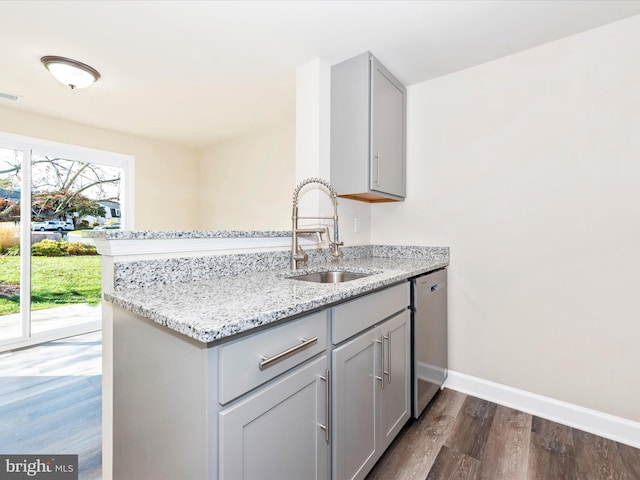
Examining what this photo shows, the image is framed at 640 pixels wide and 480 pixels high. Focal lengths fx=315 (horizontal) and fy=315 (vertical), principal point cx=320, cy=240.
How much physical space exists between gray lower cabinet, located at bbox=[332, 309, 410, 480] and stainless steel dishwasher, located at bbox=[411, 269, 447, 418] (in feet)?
0.29

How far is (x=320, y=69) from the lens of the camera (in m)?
2.13

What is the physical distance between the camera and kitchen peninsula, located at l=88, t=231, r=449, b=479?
0.77 metres

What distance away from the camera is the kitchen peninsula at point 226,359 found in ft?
2.53

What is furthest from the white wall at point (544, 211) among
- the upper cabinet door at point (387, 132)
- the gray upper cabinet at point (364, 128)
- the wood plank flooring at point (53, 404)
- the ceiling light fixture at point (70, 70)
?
the ceiling light fixture at point (70, 70)

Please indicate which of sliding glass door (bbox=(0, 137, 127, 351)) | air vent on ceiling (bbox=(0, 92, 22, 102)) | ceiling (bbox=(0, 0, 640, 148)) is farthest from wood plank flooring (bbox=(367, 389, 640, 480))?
air vent on ceiling (bbox=(0, 92, 22, 102))

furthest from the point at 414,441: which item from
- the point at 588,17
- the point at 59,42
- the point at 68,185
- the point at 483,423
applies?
the point at 68,185

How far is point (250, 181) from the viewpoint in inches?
157

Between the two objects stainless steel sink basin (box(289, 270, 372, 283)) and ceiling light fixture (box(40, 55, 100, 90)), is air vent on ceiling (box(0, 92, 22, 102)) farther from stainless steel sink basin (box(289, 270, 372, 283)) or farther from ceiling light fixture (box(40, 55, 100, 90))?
stainless steel sink basin (box(289, 270, 372, 283))

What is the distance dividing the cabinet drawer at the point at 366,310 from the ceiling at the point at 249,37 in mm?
1460

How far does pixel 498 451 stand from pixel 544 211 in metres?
1.34

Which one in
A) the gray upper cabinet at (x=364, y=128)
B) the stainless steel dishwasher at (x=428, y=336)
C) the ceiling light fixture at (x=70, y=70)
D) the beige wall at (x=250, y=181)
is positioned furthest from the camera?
the beige wall at (x=250, y=181)

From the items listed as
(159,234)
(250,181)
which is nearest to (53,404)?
(159,234)

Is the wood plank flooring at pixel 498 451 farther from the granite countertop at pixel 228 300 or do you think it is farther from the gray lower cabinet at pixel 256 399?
the granite countertop at pixel 228 300

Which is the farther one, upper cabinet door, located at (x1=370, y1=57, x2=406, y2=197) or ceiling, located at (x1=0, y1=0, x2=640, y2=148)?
upper cabinet door, located at (x1=370, y1=57, x2=406, y2=197)
